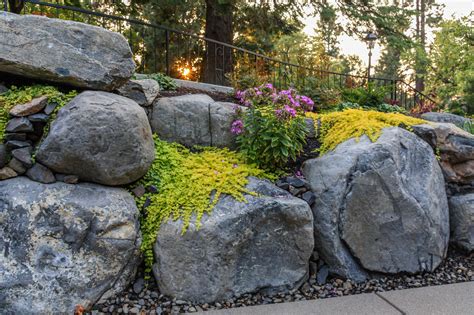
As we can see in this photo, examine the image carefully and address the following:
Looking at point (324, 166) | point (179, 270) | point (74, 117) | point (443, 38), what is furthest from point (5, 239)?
point (443, 38)

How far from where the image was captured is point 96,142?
106 inches

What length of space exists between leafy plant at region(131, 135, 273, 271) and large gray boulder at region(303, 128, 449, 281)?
2.27 feet

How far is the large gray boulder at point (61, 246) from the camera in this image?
93.4 inches

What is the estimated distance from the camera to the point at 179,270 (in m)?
2.69

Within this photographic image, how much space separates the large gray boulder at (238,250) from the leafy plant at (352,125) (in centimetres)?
121

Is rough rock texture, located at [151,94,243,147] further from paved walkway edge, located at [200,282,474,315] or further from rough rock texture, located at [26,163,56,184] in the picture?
paved walkway edge, located at [200,282,474,315]

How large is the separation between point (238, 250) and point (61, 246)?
1341mm

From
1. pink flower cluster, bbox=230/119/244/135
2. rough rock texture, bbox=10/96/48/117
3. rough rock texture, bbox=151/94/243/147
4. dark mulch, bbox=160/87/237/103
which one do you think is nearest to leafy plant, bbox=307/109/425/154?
pink flower cluster, bbox=230/119/244/135

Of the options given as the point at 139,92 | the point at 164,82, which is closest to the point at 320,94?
the point at 164,82

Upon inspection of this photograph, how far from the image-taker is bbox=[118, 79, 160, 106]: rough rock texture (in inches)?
148

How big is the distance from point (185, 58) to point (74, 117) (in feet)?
27.8

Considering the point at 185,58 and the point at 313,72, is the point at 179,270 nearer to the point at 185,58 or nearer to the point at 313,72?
the point at 313,72

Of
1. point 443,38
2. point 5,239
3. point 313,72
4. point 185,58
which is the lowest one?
point 5,239

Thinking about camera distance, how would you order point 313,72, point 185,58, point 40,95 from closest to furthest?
point 40,95 → point 313,72 → point 185,58
